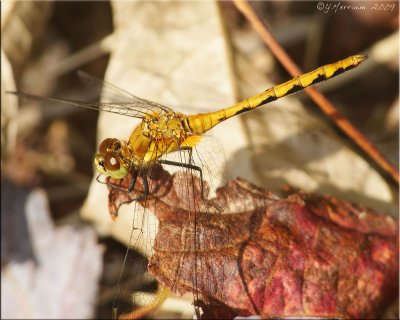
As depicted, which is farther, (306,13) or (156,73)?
(306,13)

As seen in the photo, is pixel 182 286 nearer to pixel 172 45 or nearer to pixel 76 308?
pixel 76 308

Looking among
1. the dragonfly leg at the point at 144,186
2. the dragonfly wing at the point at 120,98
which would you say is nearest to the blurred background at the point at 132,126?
the dragonfly wing at the point at 120,98

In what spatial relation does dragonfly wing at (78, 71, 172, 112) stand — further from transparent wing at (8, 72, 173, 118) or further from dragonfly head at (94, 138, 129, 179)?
dragonfly head at (94, 138, 129, 179)

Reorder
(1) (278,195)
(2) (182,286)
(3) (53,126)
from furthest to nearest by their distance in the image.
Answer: (3) (53,126), (1) (278,195), (2) (182,286)

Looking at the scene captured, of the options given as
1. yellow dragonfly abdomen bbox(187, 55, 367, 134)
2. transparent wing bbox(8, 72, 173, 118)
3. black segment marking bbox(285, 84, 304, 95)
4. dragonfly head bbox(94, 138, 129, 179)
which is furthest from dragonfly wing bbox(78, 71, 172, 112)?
black segment marking bbox(285, 84, 304, 95)

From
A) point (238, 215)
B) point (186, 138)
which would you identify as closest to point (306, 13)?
point (186, 138)

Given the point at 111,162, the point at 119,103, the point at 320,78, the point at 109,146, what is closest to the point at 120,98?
the point at 119,103

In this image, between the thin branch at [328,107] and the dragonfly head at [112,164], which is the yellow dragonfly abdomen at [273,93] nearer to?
the thin branch at [328,107]
